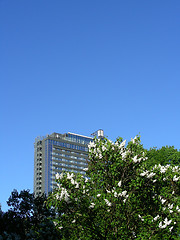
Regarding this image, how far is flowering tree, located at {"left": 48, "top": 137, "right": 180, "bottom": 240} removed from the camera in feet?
64.9

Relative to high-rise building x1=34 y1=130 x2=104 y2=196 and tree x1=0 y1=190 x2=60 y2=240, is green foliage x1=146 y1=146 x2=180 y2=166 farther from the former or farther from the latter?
high-rise building x1=34 y1=130 x2=104 y2=196

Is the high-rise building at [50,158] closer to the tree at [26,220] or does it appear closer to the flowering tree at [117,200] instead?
the tree at [26,220]

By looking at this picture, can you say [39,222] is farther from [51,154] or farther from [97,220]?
[51,154]

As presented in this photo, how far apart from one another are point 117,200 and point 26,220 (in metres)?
12.1

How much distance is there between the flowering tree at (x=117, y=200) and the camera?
19781 millimetres

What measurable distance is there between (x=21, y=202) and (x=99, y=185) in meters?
10.1

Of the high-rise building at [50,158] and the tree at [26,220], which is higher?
the high-rise building at [50,158]

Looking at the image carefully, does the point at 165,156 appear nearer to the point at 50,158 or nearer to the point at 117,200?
the point at 117,200

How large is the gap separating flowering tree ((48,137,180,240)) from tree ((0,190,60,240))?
15.5ft

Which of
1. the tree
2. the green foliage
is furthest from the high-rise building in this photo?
the tree

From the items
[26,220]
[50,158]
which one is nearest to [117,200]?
[26,220]

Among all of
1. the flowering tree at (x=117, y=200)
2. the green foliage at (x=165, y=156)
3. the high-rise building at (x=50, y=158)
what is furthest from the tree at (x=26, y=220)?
the high-rise building at (x=50, y=158)

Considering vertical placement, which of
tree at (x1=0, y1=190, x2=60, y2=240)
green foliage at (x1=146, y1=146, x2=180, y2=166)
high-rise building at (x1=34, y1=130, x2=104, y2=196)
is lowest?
tree at (x1=0, y1=190, x2=60, y2=240)

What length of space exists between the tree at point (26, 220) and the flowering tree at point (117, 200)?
4.72 m
